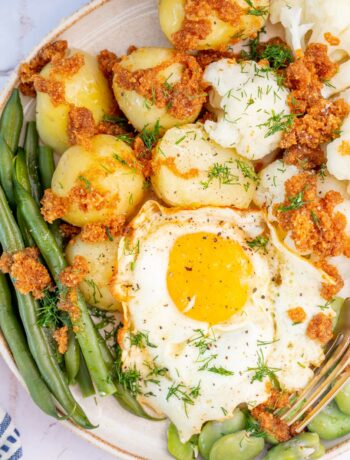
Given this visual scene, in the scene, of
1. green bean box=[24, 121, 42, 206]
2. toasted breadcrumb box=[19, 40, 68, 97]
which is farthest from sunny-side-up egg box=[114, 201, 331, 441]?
toasted breadcrumb box=[19, 40, 68, 97]

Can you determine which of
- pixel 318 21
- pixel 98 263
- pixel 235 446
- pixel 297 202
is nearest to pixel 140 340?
pixel 98 263

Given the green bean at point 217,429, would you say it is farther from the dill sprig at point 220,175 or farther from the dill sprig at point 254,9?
the dill sprig at point 254,9

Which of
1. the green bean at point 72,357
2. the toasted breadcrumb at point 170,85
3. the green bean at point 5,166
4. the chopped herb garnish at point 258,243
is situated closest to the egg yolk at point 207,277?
the chopped herb garnish at point 258,243

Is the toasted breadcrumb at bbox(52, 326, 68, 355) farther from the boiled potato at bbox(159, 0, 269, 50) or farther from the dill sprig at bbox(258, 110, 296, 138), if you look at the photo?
the boiled potato at bbox(159, 0, 269, 50)

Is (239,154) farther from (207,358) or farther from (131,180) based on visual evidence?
(207,358)

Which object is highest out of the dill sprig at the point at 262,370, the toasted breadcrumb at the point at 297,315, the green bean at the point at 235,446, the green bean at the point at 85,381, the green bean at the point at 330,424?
the green bean at the point at 85,381

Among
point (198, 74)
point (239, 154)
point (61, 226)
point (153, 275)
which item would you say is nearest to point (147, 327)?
point (153, 275)

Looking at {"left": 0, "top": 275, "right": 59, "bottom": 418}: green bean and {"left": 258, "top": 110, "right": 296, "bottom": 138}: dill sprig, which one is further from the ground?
{"left": 258, "top": 110, "right": 296, "bottom": 138}: dill sprig
